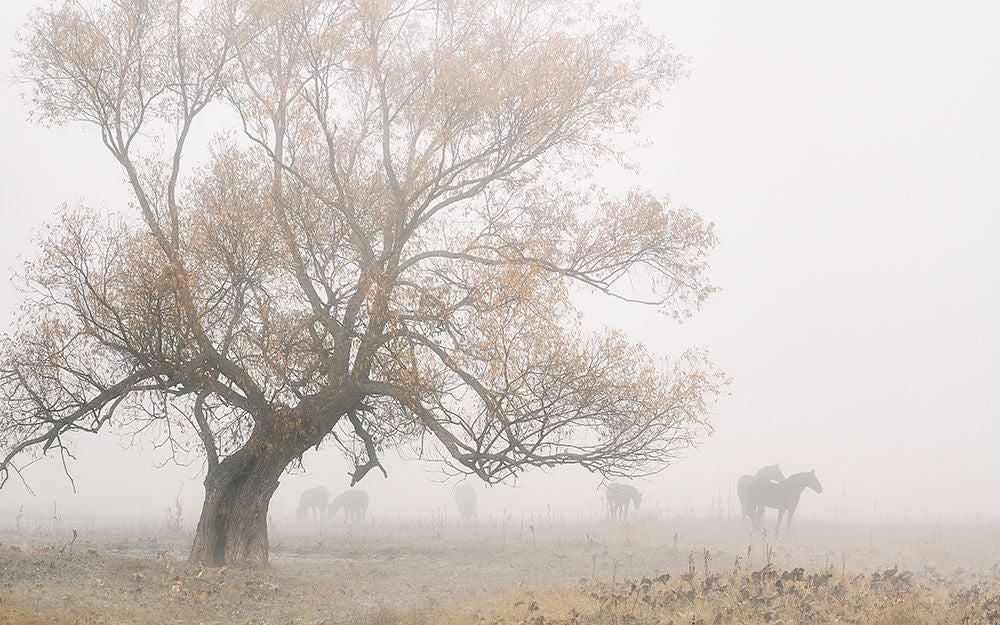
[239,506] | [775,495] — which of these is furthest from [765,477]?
[239,506]

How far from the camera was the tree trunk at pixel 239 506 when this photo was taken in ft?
58.9

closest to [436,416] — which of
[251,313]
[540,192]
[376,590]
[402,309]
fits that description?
[402,309]

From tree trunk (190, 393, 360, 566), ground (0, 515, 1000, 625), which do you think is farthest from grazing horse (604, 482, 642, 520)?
tree trunk (190, 393, 360, 566)

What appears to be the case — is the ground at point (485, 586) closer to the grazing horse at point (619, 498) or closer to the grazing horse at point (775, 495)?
the grazing horse at point (775, 495)

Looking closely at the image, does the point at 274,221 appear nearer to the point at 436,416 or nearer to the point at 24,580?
the point at 436,416

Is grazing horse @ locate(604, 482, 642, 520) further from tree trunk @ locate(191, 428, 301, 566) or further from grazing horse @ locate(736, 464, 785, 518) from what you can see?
tree trunk @ locate(191, 428, 301, 566)

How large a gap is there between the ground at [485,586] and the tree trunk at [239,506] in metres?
0.76

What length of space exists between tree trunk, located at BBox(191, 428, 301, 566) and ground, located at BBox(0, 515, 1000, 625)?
0.76 meters

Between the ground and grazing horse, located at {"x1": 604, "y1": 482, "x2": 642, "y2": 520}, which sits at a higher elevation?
grazing horse, located at {"x1": 604, "y1": 482, "x2": 642, "y2": 520}

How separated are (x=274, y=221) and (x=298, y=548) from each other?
1137 cm

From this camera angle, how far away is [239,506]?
1833 centimetres

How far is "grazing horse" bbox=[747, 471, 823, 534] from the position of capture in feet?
111

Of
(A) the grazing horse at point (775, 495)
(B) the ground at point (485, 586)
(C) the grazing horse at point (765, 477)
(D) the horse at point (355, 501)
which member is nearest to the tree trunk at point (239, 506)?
(B) the ground at point (485, 586)

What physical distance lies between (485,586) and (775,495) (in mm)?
22018
